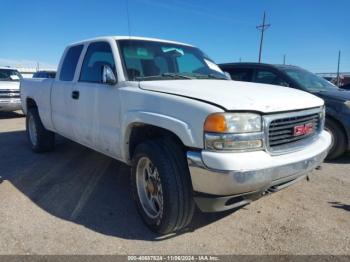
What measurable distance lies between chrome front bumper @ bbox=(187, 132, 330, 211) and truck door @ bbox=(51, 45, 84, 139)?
102 inches

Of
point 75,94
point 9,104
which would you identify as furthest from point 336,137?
point 9,104

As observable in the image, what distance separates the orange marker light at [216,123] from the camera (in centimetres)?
260

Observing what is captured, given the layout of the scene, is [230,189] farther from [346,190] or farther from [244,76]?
[244,76]

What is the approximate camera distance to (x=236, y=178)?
2551mm

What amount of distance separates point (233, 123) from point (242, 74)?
4.58 meters

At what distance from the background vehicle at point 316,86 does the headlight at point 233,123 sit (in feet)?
11.2

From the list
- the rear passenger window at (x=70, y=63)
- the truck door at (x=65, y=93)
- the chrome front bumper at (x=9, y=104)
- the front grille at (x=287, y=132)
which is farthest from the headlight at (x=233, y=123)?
the chrome front bumper at (x=9, y=104)

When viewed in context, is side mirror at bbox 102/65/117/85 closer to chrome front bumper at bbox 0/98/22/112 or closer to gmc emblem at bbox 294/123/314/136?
gmc emblem at bbox 294/123/314/136

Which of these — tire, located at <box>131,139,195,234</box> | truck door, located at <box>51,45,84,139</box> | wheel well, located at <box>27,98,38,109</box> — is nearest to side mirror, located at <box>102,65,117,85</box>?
tire, located at <box>131,139,195,234</box>

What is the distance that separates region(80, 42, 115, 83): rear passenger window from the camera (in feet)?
13.2

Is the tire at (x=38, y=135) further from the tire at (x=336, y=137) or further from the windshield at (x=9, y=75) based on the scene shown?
the windshield at (x=9, y=75)

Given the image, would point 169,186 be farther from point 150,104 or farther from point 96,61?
point 96,61

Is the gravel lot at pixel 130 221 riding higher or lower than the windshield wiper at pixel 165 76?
lower

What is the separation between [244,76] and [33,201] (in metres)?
4.69
